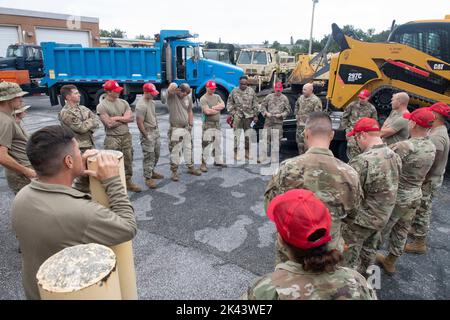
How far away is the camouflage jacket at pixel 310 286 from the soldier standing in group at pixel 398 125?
384cm

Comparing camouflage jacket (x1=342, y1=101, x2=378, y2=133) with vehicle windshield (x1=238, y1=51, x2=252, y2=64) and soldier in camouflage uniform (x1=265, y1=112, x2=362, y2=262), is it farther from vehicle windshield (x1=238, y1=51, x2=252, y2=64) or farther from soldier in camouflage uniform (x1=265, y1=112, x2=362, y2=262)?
vehicle windshield (x1=238, y1=51, x2=252, y2=64)

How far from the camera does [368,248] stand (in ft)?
9.46

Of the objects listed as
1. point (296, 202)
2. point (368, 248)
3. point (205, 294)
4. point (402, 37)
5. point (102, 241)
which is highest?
point (402, 37)

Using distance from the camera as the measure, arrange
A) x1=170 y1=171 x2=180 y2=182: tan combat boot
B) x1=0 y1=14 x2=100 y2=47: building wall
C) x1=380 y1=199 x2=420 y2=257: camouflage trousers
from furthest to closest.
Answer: x1=0 y1=14 x2=100 y2=47: building wall < x1=170 y1=171 x2=180 y2=182: tan combat boot < x1=380 y1=199 x2=420 y2=257: camouflage trousers


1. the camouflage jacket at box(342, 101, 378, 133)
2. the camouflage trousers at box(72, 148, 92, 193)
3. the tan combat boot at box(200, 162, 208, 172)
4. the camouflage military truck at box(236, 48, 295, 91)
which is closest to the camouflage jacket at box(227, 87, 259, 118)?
the tan combat boot at box(200, 162, 208, 172)

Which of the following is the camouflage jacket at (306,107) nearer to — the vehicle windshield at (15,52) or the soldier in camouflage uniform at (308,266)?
the soldier in camouflage uniform at (308,266)

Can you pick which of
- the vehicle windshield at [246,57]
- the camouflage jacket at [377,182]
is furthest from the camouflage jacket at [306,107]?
the vehicle windshield at [246,57]

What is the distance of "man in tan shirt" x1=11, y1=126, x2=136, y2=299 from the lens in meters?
1.38

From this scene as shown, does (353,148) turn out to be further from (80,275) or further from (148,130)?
(80,275)

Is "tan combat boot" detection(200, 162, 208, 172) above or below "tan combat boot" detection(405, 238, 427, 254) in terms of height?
above

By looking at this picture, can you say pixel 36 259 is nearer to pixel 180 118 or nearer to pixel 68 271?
pixel 68 271

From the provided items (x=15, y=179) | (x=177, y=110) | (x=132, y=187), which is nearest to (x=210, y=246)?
(x=132, y=187)

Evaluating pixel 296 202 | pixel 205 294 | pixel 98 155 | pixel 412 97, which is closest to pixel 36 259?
pixel 98 155

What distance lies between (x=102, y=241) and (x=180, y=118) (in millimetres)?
4426
